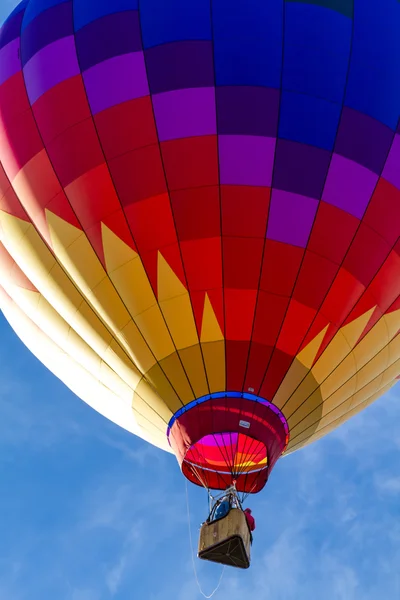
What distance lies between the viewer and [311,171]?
902 cm

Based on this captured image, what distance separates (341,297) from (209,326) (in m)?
1.33

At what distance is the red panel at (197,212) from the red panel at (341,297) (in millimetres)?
1256

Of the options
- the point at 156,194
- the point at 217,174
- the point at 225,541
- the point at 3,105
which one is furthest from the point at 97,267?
the point at 225,541

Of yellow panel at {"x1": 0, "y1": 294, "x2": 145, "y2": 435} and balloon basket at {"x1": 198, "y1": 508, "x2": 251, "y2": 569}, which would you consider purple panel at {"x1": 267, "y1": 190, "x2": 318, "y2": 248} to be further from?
balloon basket at {"x1": 198, "y1": 508, "x2": 251, "y2": 569}

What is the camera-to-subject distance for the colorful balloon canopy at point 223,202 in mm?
8977

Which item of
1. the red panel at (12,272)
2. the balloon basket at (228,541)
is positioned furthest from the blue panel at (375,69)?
the balloon basket at (228,541)

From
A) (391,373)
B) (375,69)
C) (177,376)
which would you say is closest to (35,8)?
(375,69)

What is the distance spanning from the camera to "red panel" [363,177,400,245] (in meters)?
9.16

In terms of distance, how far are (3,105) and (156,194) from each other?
7.09 feet

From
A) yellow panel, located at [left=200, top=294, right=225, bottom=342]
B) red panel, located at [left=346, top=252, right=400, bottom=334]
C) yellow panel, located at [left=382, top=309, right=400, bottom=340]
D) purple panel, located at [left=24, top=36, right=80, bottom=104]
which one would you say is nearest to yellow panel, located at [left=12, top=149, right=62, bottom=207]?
purple panel, located at [left=24, top=36, right=80, bottom=104]

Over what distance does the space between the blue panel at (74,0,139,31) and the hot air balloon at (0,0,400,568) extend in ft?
0.09

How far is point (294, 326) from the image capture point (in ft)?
29.6

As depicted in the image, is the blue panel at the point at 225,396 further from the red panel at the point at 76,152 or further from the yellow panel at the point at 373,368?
the red panel at the point at 76,152

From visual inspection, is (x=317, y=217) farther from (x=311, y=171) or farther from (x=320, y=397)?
(x=320, y=397)
